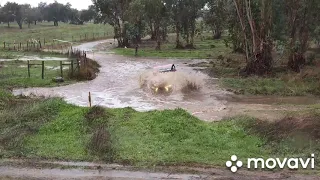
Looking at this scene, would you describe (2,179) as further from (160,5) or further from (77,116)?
(160,5)

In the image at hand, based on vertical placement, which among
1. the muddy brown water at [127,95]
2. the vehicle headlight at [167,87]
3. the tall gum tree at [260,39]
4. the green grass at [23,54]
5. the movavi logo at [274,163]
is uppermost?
the tall gum tree at [260,39]

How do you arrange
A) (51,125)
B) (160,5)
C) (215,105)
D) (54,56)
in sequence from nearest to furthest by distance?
(51,125) → (215,105) → (54,56) → (160,5)

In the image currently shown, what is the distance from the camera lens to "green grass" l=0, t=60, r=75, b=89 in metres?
26.6

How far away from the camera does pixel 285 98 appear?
76.4 feet

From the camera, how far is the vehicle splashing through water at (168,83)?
2573cm

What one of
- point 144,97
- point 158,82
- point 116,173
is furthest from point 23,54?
point 116,173

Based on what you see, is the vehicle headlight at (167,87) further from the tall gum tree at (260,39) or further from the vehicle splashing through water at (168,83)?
the tall gum tree at (260,39)

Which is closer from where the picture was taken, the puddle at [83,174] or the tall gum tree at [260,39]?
the puddle at [83,174]

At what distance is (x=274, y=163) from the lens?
11.5 metres

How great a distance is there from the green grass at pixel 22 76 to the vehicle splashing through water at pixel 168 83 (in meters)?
5.26

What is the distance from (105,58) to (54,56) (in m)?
5.18

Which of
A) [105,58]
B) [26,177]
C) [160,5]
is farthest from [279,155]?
[160,5]

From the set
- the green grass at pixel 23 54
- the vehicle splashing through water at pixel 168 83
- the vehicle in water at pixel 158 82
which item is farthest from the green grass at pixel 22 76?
the green grass at pixel 23 54

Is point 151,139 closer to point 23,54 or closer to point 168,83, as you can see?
point 168,83
